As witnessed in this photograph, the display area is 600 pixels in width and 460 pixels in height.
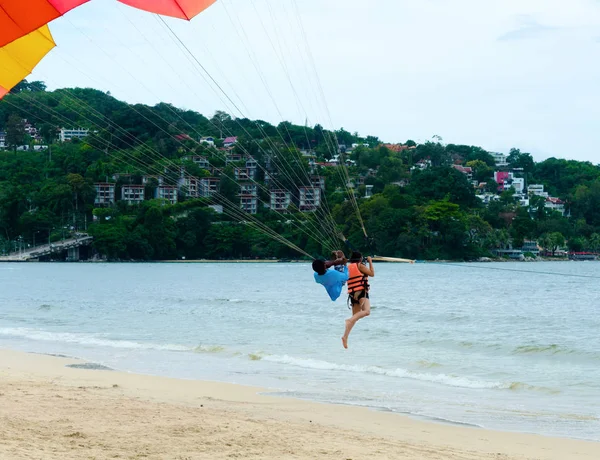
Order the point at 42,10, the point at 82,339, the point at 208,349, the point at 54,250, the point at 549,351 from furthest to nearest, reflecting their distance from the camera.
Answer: the point at 54,250, the point at 82,339, the point at 549,351, the point at 208,349, the point at 42,10

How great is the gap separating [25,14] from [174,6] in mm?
1307

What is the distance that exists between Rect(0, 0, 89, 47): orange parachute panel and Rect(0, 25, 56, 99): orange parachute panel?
2368 mm

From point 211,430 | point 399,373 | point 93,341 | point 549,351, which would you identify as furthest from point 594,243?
point 211,430

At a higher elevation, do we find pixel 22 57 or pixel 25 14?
pixel 22 57

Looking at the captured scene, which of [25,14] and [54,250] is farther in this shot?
[54,250]

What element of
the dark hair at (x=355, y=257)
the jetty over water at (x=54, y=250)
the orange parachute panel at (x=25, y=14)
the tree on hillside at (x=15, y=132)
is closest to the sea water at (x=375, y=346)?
the dark hair at (x=355, y=257)

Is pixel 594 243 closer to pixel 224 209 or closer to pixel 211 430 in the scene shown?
pixel 224 209

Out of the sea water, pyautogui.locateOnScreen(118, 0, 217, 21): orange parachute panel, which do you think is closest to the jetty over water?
the sea water

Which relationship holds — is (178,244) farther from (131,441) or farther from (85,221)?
(131,441)

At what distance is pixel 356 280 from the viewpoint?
9.90m

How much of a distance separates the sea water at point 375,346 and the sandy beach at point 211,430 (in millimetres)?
953

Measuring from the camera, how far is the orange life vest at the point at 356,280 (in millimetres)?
9830

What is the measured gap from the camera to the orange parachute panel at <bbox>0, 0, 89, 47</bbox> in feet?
25.0

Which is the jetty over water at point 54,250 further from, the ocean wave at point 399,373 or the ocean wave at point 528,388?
the ocean wave at point 528,388
